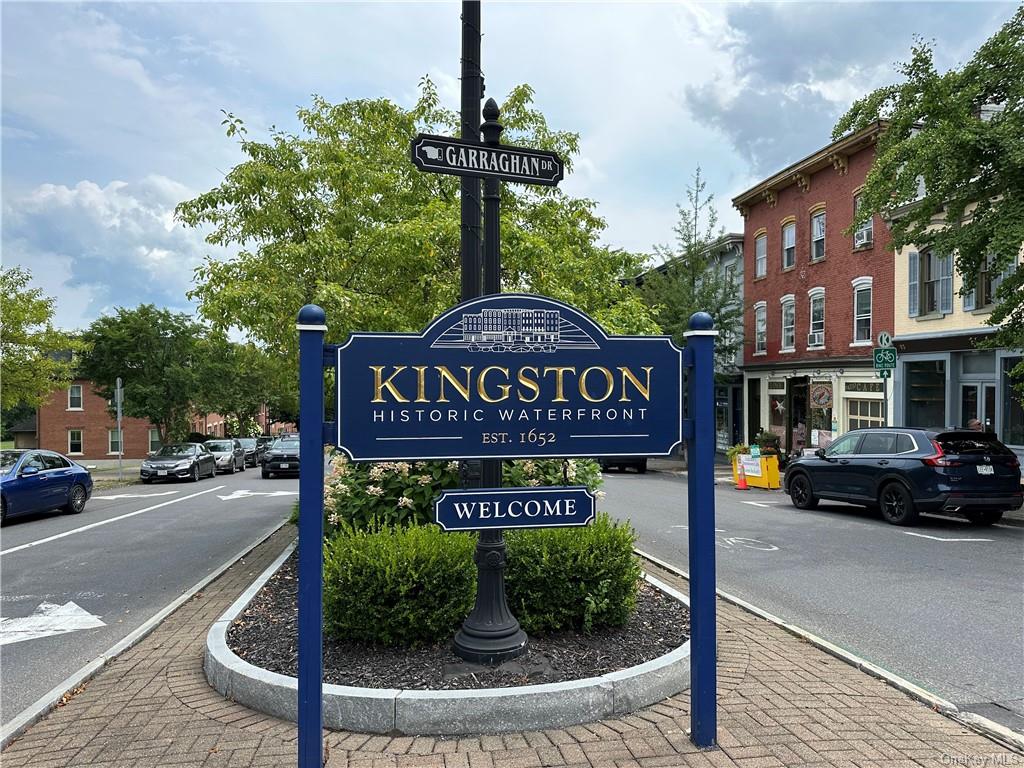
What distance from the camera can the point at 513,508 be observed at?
3.95m

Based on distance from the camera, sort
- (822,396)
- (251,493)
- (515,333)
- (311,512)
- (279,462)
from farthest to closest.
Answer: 1. (279,462)
2. (822,396)
3. (251,493)
4. (515,333)
5. (311,512)

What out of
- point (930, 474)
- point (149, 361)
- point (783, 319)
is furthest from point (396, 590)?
point (149, 361)

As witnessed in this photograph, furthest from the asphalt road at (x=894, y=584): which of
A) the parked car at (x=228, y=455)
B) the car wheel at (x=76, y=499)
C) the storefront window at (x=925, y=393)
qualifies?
the parked car at (x=228, y=455)

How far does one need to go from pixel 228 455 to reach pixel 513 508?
29.2m

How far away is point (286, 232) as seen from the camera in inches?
406

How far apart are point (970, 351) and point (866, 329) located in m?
3.96

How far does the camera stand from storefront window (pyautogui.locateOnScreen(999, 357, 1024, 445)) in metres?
16.5

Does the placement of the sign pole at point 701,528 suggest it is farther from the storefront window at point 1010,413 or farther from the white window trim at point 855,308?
the white window trim at point 855,308

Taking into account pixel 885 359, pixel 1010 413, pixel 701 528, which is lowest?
pixel 701 528

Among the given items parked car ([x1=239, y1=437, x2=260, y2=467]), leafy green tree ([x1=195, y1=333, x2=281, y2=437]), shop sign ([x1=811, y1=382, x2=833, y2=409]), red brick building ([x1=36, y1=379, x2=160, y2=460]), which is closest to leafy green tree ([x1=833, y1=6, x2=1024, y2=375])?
shop sign ([x1=811, y1=382, x2=833, y2=409])

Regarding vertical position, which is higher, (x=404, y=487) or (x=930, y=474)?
(x=404, y=487)

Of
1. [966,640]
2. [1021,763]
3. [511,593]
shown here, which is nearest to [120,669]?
[511,593]

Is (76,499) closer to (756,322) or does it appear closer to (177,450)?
(177,450)

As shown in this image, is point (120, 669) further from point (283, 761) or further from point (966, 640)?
point (966, 640)
